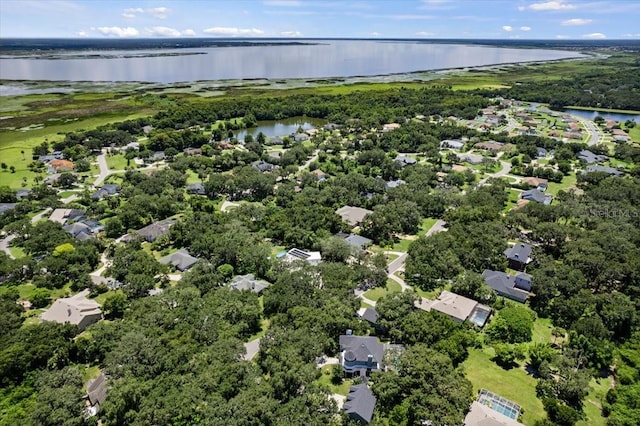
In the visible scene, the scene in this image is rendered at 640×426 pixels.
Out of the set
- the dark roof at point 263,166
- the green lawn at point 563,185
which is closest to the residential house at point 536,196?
the green lawn at point 563,185

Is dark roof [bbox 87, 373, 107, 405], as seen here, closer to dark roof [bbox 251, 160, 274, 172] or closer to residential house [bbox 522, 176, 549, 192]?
dark roof [bbox 251, 160, 274, 172]

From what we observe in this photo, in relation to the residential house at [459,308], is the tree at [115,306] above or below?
below

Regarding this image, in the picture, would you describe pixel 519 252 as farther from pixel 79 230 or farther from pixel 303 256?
pixel 79 230

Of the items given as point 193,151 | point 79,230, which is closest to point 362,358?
point 79,230

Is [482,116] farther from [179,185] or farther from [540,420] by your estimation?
[540,420]

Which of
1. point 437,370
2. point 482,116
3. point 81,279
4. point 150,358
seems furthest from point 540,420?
point 482,116

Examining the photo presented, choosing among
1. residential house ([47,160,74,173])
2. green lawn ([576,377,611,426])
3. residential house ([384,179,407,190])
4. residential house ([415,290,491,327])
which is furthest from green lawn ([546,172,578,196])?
residential house ([47,160,74,173])

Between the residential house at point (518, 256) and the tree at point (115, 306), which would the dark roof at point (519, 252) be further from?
the tree at point (115, 306)
